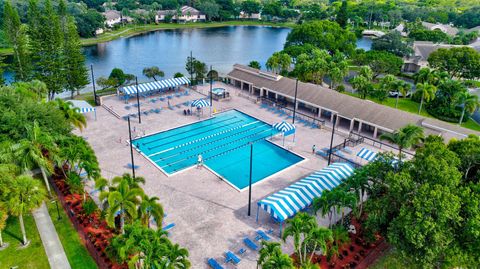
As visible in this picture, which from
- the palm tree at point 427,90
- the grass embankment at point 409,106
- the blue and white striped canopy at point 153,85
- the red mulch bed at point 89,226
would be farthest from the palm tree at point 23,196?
the grass embankment at point 409,106

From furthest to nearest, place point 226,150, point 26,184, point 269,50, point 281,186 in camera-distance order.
Answer: 1. point 269,50
2. point 226,150
3. point 281,186
4. point 26,184

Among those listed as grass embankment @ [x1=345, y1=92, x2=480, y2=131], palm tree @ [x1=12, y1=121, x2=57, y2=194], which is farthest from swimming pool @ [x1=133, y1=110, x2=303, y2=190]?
grass embankment @ [x1=345, y1=92, x2=480, y2=131]

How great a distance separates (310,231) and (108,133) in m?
30.7

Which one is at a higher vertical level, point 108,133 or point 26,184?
point 26,184

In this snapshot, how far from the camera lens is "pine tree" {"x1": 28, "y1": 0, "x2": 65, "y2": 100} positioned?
161ft

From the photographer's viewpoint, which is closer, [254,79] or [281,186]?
[281,186]

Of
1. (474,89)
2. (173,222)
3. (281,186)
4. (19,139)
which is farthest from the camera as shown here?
(474,89)

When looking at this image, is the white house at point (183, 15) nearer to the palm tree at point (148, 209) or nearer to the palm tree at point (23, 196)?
the palm tree at point (23, 196)

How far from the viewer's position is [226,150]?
4150cm

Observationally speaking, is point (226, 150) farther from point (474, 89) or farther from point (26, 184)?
point (474, 89)

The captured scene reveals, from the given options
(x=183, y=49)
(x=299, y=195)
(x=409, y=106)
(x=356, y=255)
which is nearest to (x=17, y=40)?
(x=299, y=195)

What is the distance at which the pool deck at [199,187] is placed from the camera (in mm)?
26609

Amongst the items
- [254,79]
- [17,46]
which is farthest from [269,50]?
[17,46]

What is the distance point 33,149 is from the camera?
91.2 feet
